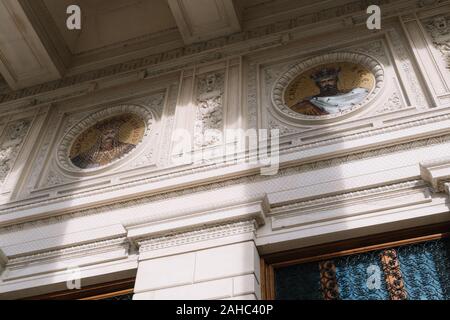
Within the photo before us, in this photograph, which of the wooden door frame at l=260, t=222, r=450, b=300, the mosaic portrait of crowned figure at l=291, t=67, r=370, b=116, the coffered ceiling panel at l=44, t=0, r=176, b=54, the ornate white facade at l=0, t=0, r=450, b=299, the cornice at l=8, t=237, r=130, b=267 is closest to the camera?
the wooden door frame at l=260, t=222, r=450, b=300

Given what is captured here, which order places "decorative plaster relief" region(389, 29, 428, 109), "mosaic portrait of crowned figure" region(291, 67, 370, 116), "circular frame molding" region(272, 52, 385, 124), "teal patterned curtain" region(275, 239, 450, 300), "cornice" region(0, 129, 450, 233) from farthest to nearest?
"mosaic portrait of crowned figure" region(291, 67, 370, 116) → "circular frame molding" region(272, 52, 385, 124) → "decorative plaster relief" region(389, 29, 428, 109) → "cornice" region(0, 129, 450, 233) → "teal patterned curtain" region(275, 239, 450, 300)

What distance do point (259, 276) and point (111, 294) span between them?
1184 mm

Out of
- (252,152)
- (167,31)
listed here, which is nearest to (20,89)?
(167,31)

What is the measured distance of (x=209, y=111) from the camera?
564cm

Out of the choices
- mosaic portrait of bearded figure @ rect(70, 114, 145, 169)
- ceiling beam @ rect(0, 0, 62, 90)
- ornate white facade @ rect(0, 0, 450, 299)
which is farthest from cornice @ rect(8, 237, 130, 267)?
ceiling beam @ rect(0, 0, 62, 90)

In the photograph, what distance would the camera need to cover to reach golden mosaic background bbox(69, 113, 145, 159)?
5787 mm

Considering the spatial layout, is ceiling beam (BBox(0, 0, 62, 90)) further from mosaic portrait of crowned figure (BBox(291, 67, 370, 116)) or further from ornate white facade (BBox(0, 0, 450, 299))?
mosaic portrait of crowned figure (BBox(291, 67, 370, 116))

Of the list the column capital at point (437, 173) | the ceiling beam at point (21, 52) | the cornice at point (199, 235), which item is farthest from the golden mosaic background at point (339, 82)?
the ceiling beam at point (21, 52)

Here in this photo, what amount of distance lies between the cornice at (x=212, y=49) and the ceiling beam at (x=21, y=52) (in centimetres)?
11

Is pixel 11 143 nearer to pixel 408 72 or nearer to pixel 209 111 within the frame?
pixel 209 111

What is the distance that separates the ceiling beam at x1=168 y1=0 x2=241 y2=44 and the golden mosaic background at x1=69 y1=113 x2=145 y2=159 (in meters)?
1.22

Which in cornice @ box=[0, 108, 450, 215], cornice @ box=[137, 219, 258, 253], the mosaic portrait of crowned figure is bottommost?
cornice @ box=[137, 219, 258, 253]

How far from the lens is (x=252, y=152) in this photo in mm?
4910
